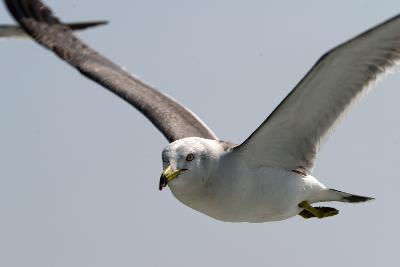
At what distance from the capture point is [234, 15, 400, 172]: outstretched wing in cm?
967

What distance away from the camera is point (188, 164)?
949 cm

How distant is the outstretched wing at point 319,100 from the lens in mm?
9672

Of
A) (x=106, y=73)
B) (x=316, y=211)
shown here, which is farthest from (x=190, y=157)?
(x=106, y=73)

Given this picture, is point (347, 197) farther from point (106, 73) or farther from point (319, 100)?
point (106, 73)

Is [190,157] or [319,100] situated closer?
[190,157]

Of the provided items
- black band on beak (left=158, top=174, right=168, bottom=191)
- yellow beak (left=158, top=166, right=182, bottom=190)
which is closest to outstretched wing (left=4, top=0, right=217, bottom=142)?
yellow beak (left=158, top=166, right=182, bottom=190)

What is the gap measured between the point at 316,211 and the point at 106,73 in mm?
4429

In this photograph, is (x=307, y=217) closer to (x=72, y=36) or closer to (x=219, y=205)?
(x=219, y=205)

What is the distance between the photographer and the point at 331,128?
11.1 meters

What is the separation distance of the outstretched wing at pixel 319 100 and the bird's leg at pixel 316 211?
0.55m

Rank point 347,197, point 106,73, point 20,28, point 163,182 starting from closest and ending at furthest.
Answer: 1. point 163,182
2. point 347,197
3. point 106,73
4. point 20,28

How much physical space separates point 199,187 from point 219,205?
1.51 feet

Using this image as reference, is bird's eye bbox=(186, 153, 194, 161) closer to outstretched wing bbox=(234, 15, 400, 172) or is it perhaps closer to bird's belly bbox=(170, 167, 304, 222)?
bird's belly bbox=(170, 167, 304, 222)

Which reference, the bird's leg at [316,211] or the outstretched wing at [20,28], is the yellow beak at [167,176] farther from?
the outstretched wing at [20,28]
